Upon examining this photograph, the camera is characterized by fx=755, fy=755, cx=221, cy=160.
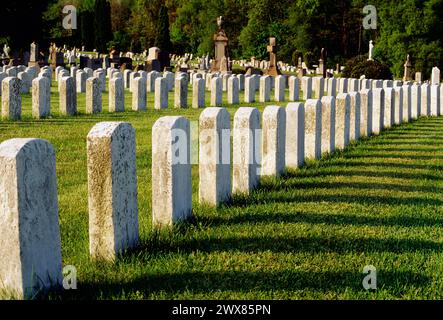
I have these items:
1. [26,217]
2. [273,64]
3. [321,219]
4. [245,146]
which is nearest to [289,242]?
[321,219]

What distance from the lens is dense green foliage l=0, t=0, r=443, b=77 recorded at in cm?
5312

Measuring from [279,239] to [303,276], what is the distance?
98cm

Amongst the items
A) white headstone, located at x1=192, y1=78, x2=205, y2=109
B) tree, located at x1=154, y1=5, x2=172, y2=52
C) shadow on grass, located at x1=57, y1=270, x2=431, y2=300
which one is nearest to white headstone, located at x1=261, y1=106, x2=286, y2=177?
shadow on grass, located at x1=57, y1=270, x2=431, y2=300

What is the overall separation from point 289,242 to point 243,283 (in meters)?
1.15

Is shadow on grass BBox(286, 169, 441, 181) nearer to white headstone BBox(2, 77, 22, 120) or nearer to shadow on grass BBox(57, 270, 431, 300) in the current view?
shadow on grass BBox(57, 270, 431, 300)

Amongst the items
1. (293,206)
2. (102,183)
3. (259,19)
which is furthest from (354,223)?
(259,19)

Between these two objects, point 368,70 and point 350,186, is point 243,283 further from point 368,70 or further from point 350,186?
point 368,70

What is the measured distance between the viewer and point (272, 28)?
7681 cm

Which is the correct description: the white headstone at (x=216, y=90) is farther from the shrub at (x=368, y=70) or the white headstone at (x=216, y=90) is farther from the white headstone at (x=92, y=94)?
the shrub at (x=368, y=70)

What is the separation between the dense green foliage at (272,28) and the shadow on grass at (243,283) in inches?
1755

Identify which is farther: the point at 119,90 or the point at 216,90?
the point at 216,90

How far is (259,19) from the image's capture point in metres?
79.2

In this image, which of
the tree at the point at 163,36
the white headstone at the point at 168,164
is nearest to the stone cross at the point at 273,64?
the tree at the point at 163,36

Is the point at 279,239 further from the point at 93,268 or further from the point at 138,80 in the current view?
the point at 138,80
